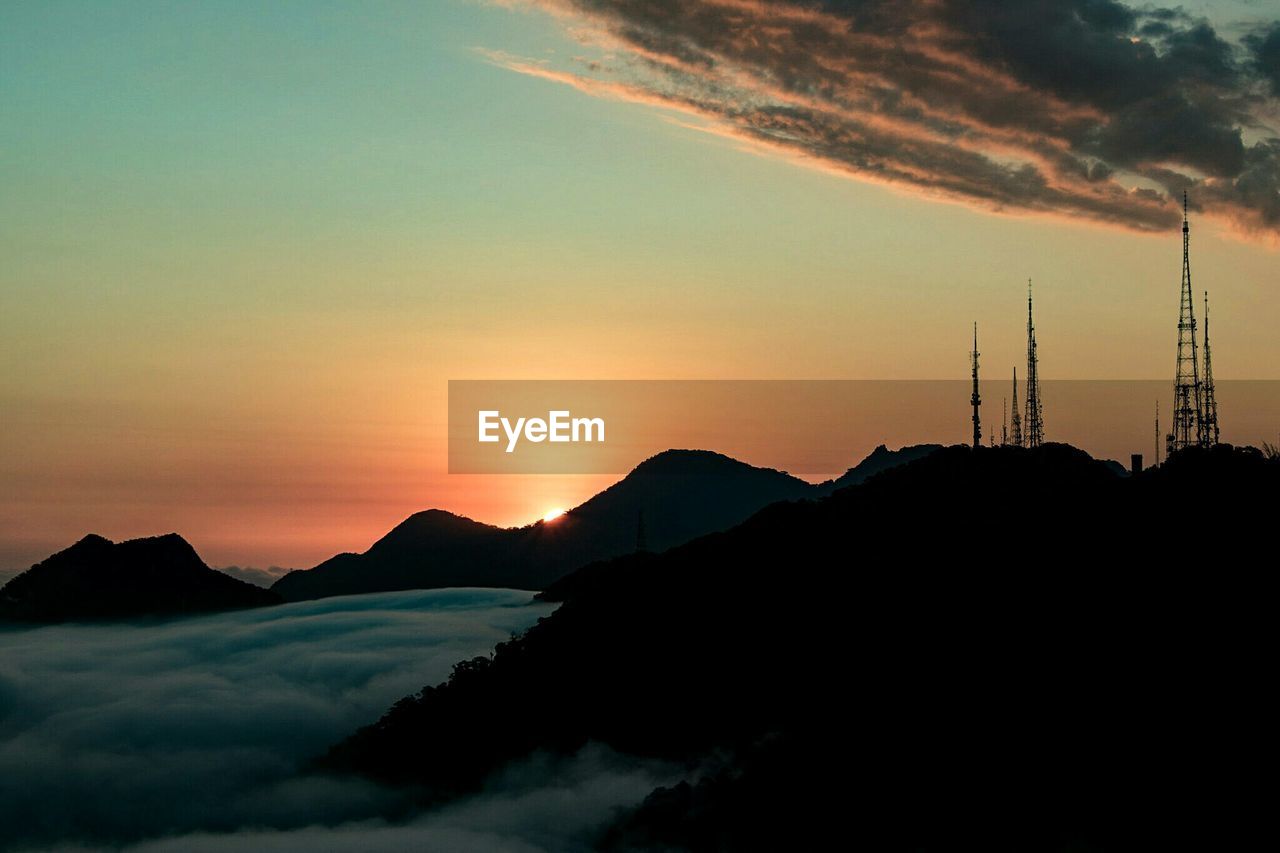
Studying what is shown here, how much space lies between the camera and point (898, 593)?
294 ft

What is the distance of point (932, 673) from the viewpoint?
7894 cm

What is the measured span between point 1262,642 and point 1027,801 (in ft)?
58.0

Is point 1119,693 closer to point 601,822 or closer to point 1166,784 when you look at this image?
point 1166,784

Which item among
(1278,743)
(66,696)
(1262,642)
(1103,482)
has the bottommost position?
(66,696)

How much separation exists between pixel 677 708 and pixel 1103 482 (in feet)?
133

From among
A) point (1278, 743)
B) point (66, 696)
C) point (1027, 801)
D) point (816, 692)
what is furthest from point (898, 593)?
point (66, 696)

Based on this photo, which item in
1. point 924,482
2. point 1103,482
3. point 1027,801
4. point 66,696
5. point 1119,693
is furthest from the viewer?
point 66,696

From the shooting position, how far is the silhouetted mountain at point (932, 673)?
65.8m

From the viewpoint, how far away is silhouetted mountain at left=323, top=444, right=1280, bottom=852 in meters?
65.8

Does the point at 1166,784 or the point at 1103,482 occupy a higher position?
the point at 1103,482

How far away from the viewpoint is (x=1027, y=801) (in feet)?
217

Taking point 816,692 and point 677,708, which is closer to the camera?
point 816,692

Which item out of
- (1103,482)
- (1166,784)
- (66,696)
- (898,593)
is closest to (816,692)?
(898,593)

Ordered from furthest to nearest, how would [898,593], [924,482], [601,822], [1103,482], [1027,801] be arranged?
[924,482] → [1103,482] → [898,593] → [601,822] → [1027,801]
